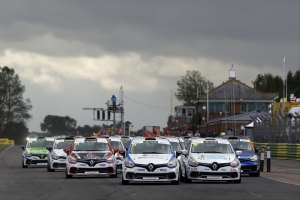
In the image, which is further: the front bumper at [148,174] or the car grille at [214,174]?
the car grille at [214,174]

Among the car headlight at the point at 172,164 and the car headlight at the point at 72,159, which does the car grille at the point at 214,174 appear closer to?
the car headlight at the point at 172,164

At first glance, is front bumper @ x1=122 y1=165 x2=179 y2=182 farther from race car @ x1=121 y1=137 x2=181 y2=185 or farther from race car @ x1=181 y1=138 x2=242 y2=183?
race car @ x1=181 y1=138 x2=242 y2=183

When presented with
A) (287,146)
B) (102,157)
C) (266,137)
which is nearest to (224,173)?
(102,157)

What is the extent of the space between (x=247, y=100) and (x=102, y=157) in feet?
328

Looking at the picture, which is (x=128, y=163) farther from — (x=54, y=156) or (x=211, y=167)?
(x=54, y=156)

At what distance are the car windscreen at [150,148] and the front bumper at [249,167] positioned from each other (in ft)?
17.5

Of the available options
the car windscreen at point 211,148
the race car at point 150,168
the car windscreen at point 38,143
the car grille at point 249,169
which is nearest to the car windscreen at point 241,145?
the car grille at point 249,169

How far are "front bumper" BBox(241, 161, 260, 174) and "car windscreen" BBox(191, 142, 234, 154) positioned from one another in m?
3.92

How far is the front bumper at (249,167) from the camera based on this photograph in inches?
1113

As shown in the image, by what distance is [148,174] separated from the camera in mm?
22266

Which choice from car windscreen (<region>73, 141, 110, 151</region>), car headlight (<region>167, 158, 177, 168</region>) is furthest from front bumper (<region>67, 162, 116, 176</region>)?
car headlight (<region>167, 158, 177, 168</region>)

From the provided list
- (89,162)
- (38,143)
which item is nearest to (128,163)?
(89,162)

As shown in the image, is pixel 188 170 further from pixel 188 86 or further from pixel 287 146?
pixel 188 86

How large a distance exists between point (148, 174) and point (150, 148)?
1614mm
